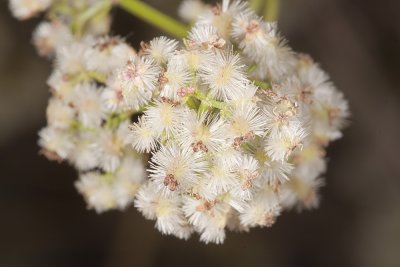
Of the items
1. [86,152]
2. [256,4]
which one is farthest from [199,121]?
[256,4]

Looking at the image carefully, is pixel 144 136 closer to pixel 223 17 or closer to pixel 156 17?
pixel 223 17

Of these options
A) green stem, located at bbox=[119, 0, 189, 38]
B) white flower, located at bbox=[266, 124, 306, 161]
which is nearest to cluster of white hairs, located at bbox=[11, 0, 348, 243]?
white flower, located at bbox=[266, 124, 306, 161]

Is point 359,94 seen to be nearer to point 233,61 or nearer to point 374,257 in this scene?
point 374,257

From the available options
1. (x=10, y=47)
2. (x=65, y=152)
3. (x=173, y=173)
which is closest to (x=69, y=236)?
(x=10, y=47)

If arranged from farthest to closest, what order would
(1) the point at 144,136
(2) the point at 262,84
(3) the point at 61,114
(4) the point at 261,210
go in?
(3) the point at 61,114 < (4) the point at 261,210 < (2) the point at 262,84 < (1) the point at 144,136

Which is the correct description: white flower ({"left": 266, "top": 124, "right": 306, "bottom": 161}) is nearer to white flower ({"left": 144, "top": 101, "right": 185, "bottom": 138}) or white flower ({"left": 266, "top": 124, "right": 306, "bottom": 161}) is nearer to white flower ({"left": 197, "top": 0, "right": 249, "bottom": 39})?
white flower ({"left": 144, "top": 101, "right": 185, "bottom": 138})

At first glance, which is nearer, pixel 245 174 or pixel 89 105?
pixel 245 174
